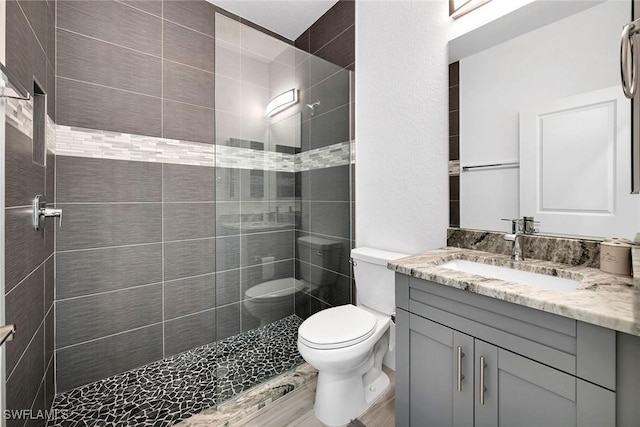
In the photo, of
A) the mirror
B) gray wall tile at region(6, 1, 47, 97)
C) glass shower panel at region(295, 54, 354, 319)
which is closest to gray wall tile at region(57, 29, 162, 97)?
gray wall tile at region(6, 1, 47, 97)

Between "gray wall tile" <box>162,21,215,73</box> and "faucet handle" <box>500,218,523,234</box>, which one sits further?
"gray wall tile" <box>162,21,215,73</box>

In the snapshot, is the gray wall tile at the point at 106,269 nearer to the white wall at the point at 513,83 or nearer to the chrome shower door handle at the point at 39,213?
the chrome shower door handle at the point at 39,213

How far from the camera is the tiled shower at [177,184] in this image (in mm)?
1614

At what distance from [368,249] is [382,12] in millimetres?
1640

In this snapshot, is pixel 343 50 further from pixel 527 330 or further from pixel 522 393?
pixel 522 393

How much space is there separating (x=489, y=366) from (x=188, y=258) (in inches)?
76.9

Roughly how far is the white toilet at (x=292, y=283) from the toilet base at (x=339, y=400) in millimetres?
521

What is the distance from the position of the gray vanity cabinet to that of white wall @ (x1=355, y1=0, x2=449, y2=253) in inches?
25.7

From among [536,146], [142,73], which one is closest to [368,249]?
[536,146]

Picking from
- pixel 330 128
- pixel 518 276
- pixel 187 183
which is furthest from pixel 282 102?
pixel 518 276

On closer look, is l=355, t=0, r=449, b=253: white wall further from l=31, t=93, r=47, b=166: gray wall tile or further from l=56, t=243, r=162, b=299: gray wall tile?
l=31, t=93, r=47, b=166: gray wall tile

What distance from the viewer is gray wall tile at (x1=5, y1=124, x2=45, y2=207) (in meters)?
0.87

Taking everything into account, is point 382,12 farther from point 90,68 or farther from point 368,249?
point 90,68

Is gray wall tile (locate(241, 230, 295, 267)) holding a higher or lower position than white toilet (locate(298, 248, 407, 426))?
higher
